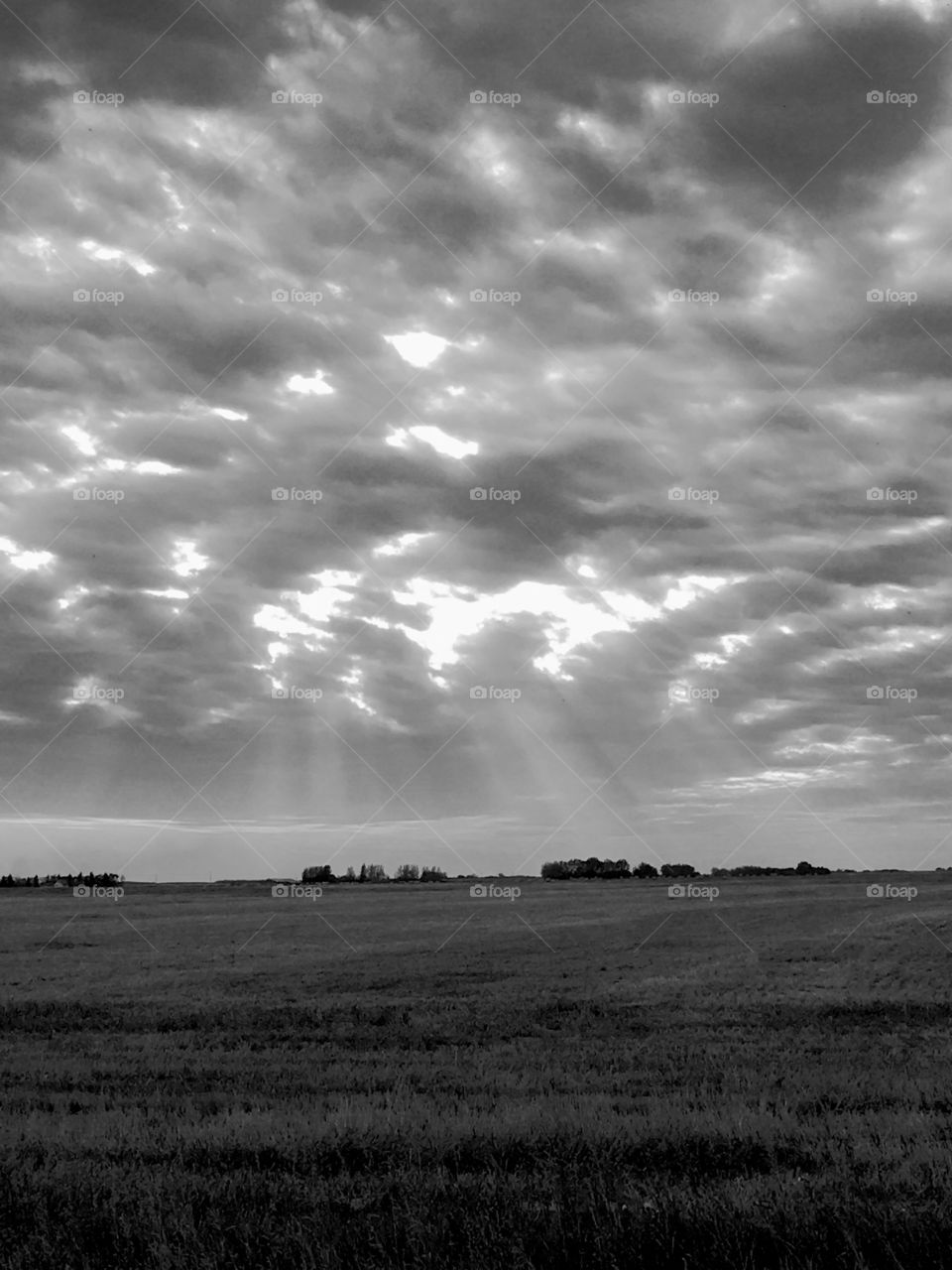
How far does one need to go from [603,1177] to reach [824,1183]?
169 centimetres

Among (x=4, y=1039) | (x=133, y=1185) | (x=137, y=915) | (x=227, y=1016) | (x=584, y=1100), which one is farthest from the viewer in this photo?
(x=137, y=915)

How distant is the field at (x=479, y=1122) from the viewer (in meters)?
6.48

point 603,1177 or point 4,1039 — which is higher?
point 603,1177

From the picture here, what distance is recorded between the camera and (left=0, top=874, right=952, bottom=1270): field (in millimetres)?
6477

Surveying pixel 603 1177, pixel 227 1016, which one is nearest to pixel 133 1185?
pixel 603 1177

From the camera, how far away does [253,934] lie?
60.5 metres

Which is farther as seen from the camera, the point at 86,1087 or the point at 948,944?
the point at 948,944

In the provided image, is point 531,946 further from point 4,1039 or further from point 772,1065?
point 772,1065
